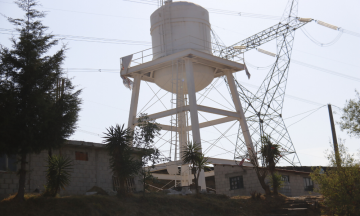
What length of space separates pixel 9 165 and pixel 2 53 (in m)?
5.38

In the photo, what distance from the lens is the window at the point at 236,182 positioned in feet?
93.9

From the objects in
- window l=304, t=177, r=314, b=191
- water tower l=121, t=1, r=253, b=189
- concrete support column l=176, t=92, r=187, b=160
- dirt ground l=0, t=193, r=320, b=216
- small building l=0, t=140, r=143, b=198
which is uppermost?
water tower l=121, t=1, r=253, b=189

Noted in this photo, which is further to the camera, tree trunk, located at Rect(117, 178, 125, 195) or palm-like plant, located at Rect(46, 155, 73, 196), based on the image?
tree trunk, located at Rect(117, 178, 125, 195)

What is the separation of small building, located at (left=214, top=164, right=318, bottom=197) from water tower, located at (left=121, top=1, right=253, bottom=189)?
7.05 ft

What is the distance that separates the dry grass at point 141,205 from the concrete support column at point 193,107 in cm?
367

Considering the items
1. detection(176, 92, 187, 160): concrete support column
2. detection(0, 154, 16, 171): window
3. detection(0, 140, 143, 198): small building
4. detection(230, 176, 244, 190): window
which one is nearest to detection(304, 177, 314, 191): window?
detection(230, 176, 244, 190): window

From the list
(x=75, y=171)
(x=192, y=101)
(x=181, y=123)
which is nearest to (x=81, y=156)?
(x=75, y=171)

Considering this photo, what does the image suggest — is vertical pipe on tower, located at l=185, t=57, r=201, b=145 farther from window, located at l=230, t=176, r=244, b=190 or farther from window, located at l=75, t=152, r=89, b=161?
window, located at l=75, t=152, r=89, b=161

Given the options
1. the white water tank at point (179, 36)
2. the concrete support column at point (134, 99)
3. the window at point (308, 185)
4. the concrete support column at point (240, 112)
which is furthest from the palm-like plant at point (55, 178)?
the window at point (308, 185)

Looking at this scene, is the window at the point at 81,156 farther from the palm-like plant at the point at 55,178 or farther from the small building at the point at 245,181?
the small building at the point at 245,181

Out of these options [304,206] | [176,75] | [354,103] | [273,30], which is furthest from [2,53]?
[273,30]

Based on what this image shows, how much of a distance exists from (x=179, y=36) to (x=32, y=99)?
44.7 ft

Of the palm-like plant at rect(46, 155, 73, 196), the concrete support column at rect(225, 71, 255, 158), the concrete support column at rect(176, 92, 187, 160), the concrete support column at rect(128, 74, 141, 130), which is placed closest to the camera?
the palm-like plant at rect(46, 155, 73, 196)

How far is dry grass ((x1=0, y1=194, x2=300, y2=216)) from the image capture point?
17547 mm
